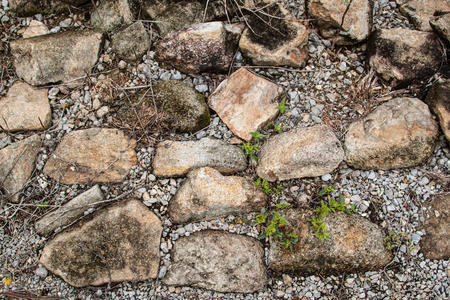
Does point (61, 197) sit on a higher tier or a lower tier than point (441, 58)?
lower

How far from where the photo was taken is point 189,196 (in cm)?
262

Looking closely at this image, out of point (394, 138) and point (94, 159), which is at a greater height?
point (394, 138)

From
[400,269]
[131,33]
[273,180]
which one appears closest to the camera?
[400,269]

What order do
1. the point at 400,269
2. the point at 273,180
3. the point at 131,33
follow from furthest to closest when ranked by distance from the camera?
the point at 131,33
the point at 273,180
the point at 400,269

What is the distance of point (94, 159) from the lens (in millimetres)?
2775

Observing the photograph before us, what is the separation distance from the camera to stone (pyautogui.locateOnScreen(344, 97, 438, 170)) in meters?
2.57

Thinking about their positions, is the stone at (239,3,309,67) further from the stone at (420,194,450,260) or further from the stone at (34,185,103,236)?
the stone at (34,185,103,236)

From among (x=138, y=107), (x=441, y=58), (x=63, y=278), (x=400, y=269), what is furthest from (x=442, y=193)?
(x=63, y=278)

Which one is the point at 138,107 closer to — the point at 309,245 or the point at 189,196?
the point at 189,196

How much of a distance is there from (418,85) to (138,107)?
7.61ft

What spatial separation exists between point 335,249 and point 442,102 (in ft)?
4.60

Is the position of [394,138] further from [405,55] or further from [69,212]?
[69,212]

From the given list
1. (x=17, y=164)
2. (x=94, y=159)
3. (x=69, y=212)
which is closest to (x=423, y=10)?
(x=94, y=159)

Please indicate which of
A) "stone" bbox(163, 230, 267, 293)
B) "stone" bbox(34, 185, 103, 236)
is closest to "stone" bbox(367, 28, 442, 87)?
"stone" bbox(163, 230, 267, 293)
